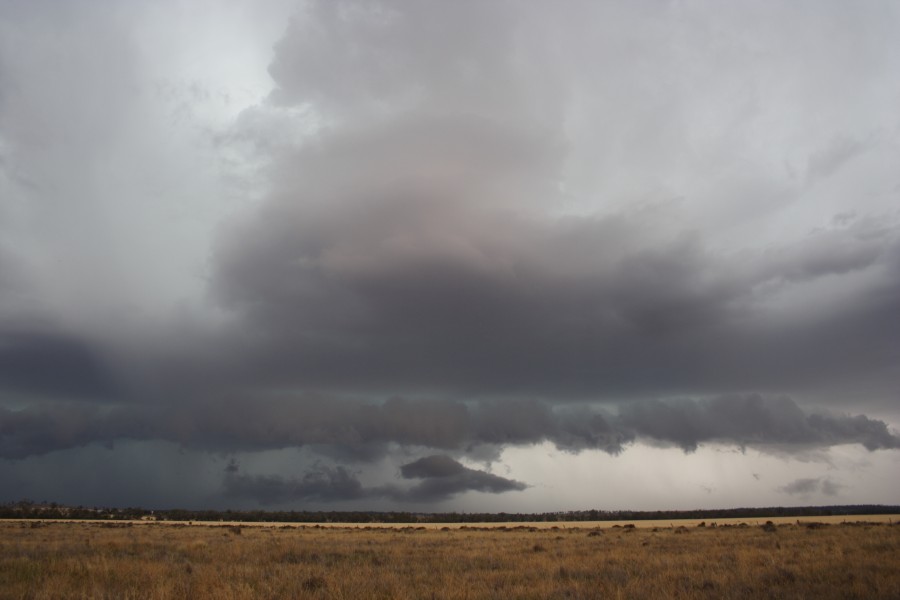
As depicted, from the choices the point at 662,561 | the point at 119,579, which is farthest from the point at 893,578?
the point at 119,579

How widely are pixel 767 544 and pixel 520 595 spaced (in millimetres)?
24078

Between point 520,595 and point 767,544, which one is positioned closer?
point 520,595

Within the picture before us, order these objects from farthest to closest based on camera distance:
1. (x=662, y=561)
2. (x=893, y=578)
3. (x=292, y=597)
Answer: (x=662, y=561), (x=893, y=578), (x=292, y=597)

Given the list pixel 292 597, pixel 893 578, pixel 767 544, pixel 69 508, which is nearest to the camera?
pixel 292 597

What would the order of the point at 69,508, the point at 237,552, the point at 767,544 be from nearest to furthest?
the point at 237,552
the point at 767,544
the point at 69,508

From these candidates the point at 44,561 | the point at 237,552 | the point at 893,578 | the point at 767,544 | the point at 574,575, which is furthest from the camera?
the point at 767,544

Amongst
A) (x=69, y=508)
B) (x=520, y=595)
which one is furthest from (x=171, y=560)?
(x=69, y=508)

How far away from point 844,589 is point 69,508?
17919 cm

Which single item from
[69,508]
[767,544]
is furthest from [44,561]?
[69,508]

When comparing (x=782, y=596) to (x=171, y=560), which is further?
(x=171, y=560)

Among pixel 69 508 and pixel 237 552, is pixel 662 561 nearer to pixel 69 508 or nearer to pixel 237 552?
pixel 237 552

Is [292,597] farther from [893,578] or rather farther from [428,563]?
[893,578]

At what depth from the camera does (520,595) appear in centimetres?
1568

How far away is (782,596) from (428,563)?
14285mm
